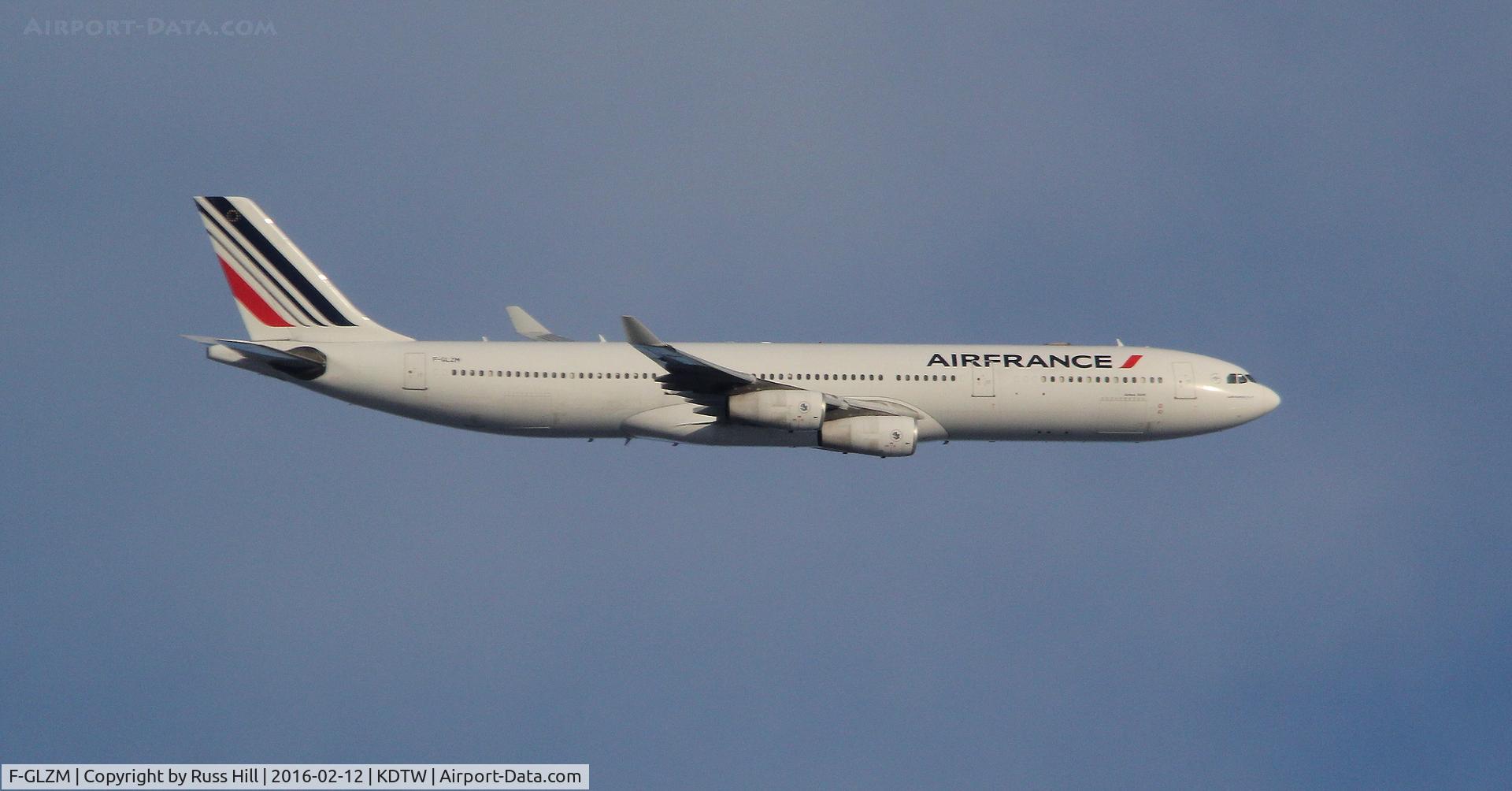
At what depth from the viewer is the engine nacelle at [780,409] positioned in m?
48.2

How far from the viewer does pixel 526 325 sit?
54844mm

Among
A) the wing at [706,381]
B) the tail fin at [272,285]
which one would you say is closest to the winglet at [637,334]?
the wing at [706,381]

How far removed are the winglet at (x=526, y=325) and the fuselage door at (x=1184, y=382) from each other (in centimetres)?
2051

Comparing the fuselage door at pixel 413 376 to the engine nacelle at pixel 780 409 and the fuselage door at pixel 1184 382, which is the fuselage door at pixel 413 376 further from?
the fuselage door at pixel 1184 382

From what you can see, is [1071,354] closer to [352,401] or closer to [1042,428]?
[1042,428]

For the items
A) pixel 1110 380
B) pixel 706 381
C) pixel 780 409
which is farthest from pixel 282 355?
pixel 1110 380

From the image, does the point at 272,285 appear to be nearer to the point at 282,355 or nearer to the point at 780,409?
the point at 282,355

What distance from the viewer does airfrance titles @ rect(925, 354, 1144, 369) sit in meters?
51.7

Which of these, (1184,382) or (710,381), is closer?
(710,381)

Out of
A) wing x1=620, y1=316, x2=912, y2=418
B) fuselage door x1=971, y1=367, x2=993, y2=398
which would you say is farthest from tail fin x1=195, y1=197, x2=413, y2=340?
fuselage door x1=971, y1=367, x2=993, y2=398

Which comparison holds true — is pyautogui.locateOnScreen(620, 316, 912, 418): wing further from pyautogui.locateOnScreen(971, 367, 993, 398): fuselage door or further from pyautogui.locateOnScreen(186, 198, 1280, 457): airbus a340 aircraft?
pyautogui.locateOnScreen(971, 367, 993, 398): fuselage door

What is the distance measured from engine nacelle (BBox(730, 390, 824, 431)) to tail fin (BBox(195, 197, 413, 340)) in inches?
448

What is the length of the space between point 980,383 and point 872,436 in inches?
192

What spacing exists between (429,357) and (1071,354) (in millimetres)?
20630
